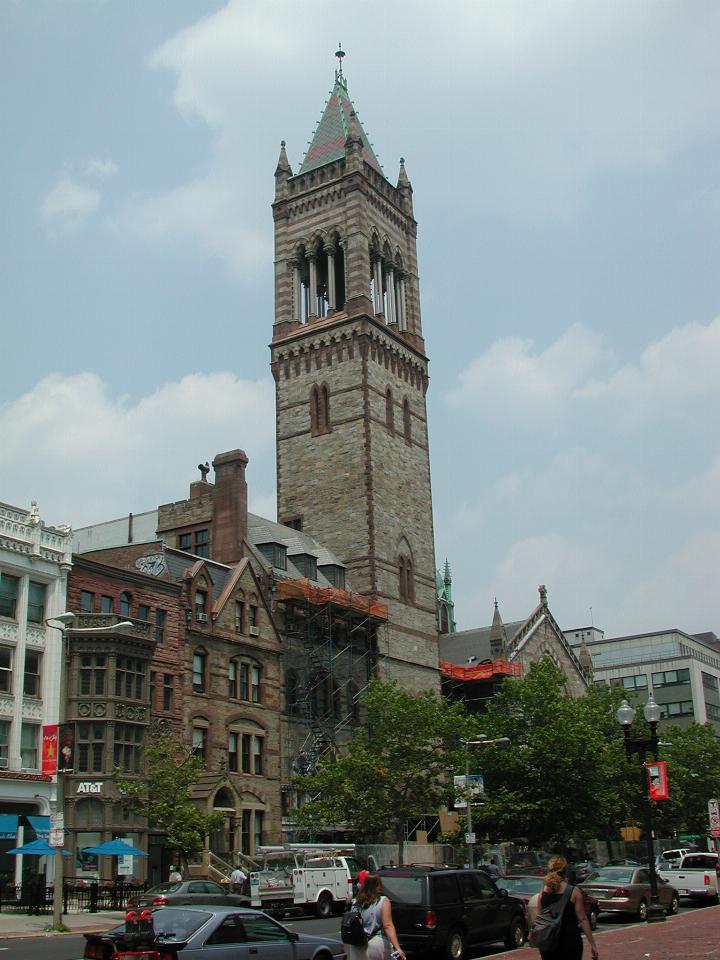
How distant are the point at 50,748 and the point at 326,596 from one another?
22.7 metres

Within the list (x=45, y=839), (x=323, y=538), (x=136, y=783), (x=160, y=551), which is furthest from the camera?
(x=323, y=538)

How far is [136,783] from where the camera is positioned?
4347 centimetres

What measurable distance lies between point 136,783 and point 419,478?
35.6m

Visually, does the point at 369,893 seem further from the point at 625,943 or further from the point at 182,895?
the point at 182,895

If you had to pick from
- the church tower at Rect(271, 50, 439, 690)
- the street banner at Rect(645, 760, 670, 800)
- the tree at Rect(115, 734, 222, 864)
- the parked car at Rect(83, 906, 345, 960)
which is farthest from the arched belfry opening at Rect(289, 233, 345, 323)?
the parked car at Rect(83, 906, 345, 960)

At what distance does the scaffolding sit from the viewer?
5844cm

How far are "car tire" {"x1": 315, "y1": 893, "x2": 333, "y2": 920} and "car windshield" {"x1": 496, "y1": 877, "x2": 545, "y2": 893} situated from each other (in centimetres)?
893

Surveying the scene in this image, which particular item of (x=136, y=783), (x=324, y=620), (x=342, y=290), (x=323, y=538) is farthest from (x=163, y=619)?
(x=342, y=290)

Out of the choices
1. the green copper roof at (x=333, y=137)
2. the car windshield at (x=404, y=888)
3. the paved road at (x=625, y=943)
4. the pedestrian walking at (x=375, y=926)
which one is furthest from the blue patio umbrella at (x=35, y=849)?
the green copper roof at (x=333, y=137)

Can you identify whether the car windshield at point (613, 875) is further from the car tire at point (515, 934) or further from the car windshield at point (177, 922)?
the car windshield at point (177, 922)

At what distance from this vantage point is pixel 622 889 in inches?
1221

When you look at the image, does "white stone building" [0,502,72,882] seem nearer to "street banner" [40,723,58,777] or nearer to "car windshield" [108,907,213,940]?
"street banner" [40,723,58,777]

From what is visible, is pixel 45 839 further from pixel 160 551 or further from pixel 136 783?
pixel 160 551

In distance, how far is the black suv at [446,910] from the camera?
2173 centimetres
